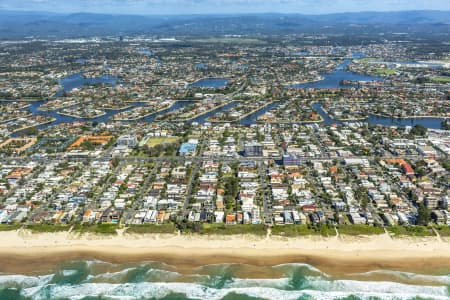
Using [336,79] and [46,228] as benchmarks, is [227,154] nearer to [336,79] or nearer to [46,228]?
[46,228]

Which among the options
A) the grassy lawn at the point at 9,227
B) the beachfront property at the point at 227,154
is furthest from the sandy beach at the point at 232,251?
the beachfront property at the point at 227,154

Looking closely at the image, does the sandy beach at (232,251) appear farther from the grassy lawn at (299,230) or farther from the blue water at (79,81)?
the blue water at (79,81)

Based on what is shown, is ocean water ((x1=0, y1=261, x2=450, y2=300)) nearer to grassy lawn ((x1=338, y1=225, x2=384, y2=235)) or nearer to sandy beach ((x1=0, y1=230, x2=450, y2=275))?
sandy beach ((x1=0, y1=230, x2=450, y2=275))

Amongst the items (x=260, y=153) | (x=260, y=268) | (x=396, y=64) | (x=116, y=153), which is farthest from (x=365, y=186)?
(x=396, y=64)

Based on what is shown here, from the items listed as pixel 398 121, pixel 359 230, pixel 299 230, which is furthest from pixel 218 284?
pixel 398 121

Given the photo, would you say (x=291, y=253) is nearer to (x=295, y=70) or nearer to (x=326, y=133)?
(x=326, y=133)

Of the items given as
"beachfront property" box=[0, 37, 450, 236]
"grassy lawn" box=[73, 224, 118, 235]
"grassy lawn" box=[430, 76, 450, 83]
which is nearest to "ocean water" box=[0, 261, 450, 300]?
"grassy lawn" box=[73, 224, 118, 235]
